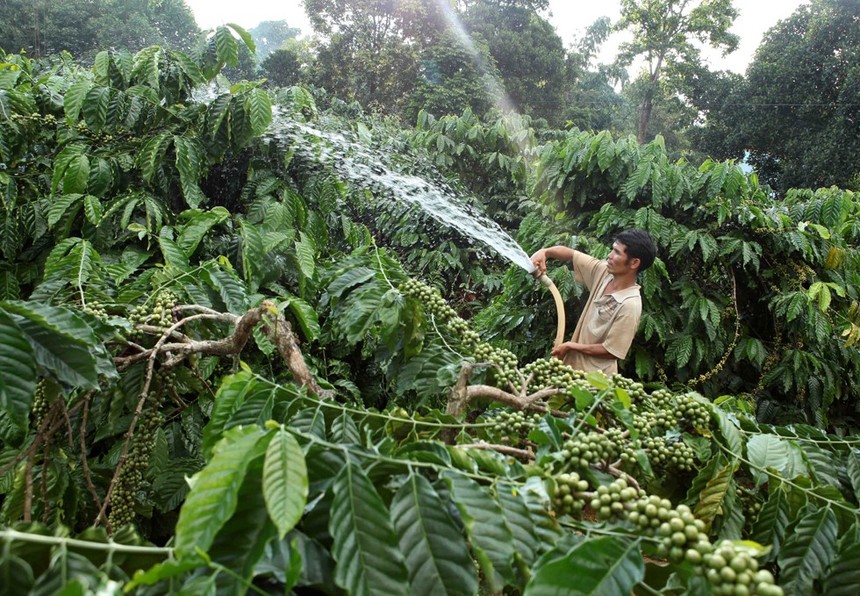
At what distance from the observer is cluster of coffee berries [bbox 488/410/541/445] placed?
107cm

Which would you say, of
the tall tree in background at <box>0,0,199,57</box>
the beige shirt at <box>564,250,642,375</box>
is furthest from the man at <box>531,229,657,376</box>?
the tall tree in background at <box>0,0,199,57</box>

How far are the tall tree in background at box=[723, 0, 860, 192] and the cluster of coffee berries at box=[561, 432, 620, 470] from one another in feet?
50.8

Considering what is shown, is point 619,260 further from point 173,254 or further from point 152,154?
point 152,154

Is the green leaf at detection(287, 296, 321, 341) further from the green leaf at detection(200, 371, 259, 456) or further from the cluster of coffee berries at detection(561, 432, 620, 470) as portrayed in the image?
the cluster of coffee berries at detection(561, 432, 620, 470)

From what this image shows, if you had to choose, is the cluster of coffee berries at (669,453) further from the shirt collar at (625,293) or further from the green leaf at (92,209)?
the green leaf at (92,209)

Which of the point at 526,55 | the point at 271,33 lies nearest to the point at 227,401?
the point at 526,55

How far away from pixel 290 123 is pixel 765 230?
264cm

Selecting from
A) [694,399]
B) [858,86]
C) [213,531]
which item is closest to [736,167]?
[694,399]

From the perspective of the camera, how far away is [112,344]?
3.79 feet

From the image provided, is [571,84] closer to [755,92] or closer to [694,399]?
[755,92]

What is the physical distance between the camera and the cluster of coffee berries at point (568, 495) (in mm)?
746

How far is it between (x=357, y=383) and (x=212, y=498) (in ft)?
7.14

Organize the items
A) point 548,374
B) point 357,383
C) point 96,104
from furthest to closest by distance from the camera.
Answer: point 357,383, point 96,104, point 548,374

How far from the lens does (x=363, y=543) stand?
0.60m
